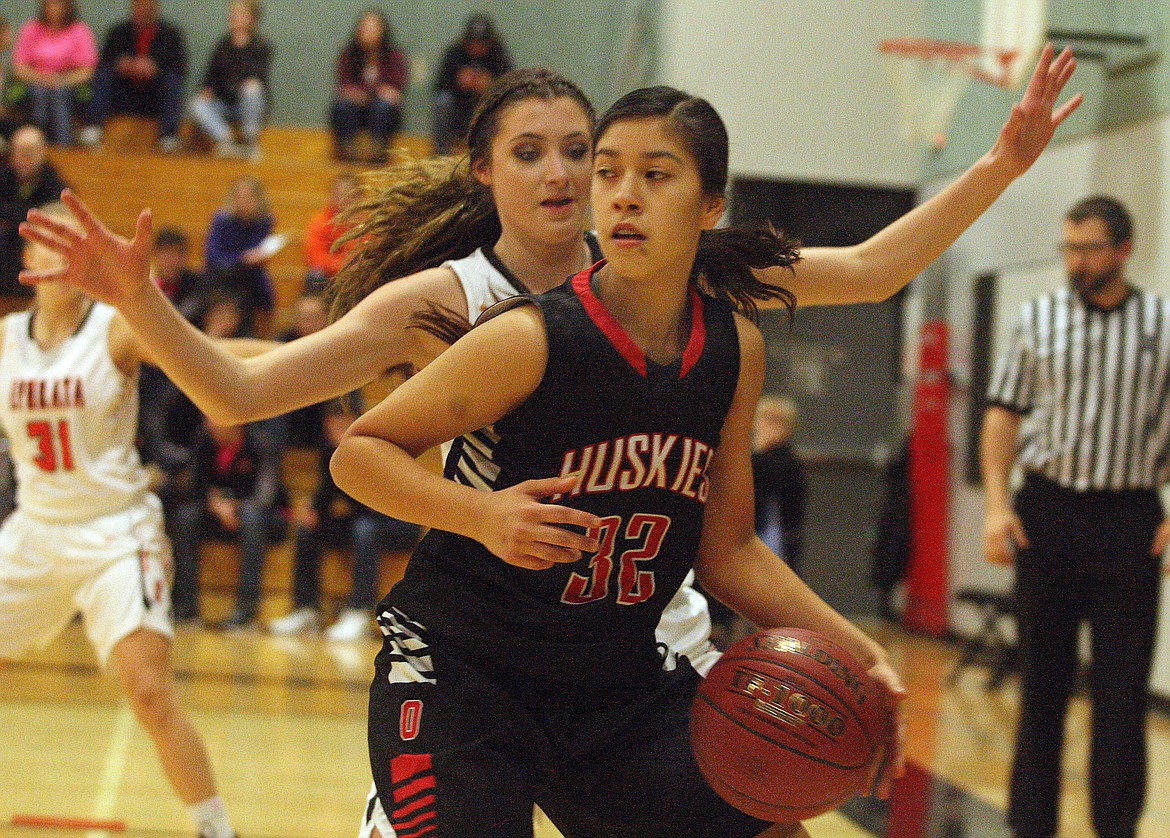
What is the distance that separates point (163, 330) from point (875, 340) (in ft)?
29.1

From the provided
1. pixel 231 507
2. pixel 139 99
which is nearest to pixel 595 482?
pixel 231 507

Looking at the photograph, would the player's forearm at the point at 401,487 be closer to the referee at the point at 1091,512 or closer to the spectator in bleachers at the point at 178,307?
the referee at the point at 1091,512

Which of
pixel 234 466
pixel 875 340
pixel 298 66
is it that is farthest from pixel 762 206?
pixel 298 66

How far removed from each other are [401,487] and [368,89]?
11.7m

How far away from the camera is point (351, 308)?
2.85 m

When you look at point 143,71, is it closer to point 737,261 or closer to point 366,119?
point 366,119

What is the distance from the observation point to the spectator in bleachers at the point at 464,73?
1284 centimetres

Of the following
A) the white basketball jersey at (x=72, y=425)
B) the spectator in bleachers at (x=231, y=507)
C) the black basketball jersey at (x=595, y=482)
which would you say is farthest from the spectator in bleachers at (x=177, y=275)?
the black basketball jersey at (x=595, y=482)

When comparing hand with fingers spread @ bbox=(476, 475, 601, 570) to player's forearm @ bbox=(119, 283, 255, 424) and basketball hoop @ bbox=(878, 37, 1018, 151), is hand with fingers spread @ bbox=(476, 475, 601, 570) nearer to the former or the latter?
player's forearm @ bbox=(119, 283, 255, 424)

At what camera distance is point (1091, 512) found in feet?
14.5

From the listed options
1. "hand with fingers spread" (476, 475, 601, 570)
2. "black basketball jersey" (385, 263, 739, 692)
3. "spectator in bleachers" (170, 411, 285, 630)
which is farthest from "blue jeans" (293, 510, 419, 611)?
"hand with fingers spread" (476, 475, 601, 570)

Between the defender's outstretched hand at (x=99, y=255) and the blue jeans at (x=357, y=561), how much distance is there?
21.1 feet

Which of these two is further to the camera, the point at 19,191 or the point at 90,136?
the point at 90,136

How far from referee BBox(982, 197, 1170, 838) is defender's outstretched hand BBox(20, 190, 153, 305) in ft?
10.3
